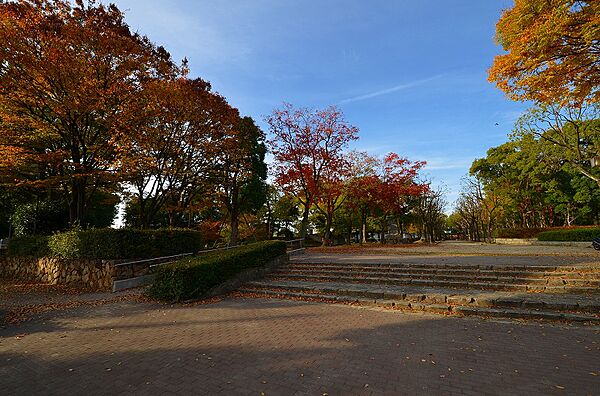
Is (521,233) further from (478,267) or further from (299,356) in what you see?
(299,356)

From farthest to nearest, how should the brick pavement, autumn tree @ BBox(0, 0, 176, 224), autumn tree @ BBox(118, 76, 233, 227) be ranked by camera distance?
autumn tree @ BBox(118, 76, 233, 227), autumn tree @ BBox(0, 0, 176, 224), the brick pavement

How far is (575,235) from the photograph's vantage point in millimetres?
20031

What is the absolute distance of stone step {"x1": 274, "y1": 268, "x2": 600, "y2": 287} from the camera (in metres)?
7.96

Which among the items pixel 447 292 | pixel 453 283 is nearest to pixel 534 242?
pixel 453 283

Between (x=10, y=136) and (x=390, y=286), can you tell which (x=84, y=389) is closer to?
(x=390, y=286)

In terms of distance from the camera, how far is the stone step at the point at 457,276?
7957 millimetres

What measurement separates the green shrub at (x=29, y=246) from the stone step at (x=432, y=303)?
967 cm

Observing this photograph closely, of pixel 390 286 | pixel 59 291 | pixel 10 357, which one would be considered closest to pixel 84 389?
pixel 10 357

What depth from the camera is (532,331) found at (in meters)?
5.38

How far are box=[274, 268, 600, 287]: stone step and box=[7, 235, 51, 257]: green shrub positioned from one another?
1003 centimetres

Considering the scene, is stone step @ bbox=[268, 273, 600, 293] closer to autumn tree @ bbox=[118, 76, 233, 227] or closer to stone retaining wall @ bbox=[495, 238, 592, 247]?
autumn tree @ bbox=[118, 76, 233, 227]

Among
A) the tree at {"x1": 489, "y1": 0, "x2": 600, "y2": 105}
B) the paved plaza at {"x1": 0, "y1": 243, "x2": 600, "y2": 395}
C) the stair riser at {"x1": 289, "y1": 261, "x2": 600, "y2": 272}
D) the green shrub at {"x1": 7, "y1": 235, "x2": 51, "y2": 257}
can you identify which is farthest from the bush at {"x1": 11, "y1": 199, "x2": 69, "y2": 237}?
the tree at {"x1": 489, "y1": 0, "x2": 600, "y2": 105}

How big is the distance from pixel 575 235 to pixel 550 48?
712 inches

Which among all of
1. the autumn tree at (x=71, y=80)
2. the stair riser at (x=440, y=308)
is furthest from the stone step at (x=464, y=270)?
the autumn tree at (x=71, y=80)
